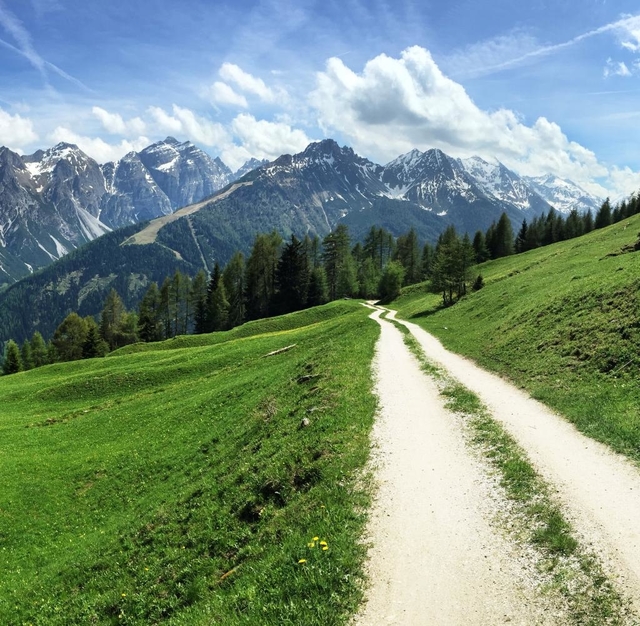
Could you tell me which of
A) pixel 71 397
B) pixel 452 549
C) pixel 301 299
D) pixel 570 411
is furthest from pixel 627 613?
pixel 301 299

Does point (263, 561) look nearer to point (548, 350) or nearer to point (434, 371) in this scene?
point (434, 371)

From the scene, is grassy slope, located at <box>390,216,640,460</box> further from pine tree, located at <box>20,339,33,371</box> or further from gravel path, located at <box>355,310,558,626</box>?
pine tree, located at <box>20,339,33,371</box>

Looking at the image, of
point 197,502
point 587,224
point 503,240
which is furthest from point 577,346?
point 587,224

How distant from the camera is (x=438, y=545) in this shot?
1016cm

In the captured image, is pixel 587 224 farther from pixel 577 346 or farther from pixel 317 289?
pixel 577 346

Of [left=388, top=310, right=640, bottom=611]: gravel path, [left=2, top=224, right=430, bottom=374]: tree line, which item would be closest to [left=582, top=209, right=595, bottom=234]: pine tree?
[left=2, top=224, right=430, bottom=374]: tree line

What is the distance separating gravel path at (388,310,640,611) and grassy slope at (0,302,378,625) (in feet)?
18.4

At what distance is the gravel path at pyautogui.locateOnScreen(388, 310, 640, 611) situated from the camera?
29.9 feet

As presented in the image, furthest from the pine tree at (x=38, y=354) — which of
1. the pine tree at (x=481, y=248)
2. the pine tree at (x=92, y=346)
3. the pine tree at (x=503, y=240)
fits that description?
the pine tree at (x=503, y=240)

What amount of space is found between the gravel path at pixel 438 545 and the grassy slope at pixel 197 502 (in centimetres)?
78

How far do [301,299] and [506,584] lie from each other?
98.8m

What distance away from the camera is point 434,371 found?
89.7ft

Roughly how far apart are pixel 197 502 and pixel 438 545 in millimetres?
10308

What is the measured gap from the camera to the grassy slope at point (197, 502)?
33.3ft
